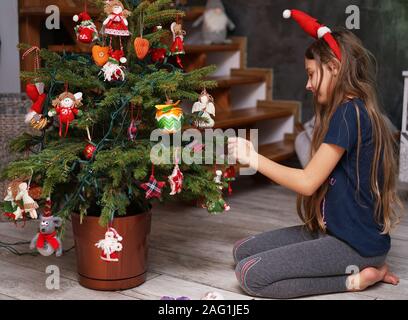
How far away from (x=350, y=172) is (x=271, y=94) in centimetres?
191

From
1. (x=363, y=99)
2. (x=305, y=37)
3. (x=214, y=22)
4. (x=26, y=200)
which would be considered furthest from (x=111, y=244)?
(x=305, y=37)

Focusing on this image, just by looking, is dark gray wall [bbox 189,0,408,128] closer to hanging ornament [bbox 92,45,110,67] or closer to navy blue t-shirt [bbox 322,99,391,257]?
navy blue t-shirt [bbox 322,99,391,257]

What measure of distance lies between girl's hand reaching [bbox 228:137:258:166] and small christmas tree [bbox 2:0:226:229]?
4.3 inches

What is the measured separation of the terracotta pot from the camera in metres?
1.67

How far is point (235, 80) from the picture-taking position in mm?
3277

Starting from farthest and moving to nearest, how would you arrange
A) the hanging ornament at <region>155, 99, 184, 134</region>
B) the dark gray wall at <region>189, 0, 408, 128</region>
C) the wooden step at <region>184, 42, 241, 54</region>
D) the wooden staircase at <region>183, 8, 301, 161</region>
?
the wooden staircase at <region>183, 8, 301, 161</region>
the dark gray wall at <region>189, 0, 408, 128</region>
the wooden step at <region>184, 42, 241, 54</region>
the hanging ornament at <region>155, 99, 184, 134</region>

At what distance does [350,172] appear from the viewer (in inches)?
67.2

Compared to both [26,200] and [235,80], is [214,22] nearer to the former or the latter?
[235,80]

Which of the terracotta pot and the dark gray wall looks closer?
the terracotta pot

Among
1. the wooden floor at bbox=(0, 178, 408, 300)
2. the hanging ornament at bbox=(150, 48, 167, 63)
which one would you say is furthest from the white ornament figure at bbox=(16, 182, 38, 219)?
the hanging ornament at bbox=(150, 48, 167, 63)

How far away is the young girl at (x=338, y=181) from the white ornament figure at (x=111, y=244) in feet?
1.16

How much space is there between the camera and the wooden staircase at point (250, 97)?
3.31 m

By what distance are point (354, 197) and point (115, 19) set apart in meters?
0.79
